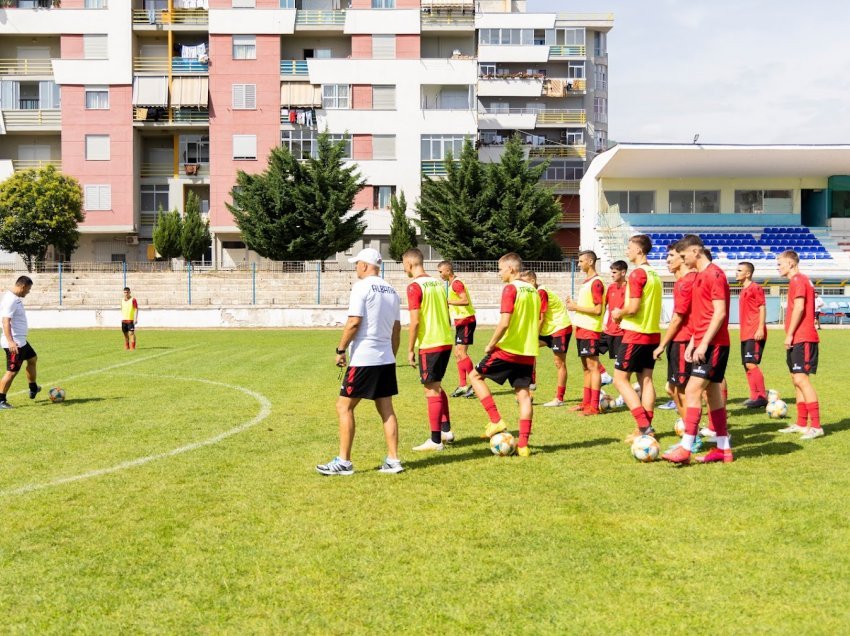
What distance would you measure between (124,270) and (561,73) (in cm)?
3880

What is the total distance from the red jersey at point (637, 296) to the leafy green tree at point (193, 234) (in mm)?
44553

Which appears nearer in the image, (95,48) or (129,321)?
(129,321)

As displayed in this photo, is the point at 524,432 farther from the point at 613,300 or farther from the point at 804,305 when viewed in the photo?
the point at 804,305

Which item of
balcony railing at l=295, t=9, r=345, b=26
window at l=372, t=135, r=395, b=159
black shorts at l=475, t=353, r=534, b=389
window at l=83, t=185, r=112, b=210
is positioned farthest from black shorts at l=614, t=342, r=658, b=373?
window at l=83, t=185, r=112, b=210

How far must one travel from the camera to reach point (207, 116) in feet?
177

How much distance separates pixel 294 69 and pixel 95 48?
40.2 ft

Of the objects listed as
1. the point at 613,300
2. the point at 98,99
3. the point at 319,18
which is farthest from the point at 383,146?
the point at 613,300

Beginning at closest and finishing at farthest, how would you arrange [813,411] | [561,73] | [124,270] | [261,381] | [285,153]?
[813,411]
[261,381]
[124,270]
[285,153]
[561,73]

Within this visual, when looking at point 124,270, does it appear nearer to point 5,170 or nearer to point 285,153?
point 285,153

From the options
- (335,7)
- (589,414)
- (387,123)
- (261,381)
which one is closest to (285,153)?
(387,123)

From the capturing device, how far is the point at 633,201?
5012cm

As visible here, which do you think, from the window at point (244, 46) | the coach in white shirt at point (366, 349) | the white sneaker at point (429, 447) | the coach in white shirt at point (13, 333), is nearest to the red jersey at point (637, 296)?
the white sneaker at point (429, 447)

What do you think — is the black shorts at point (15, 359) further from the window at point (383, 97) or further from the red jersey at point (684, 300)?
the window at point (383, 97)

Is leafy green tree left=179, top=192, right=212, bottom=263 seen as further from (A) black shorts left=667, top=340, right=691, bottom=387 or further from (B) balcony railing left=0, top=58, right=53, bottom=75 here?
(A) black shorts left=667, top=340, right=691, bottom=387
